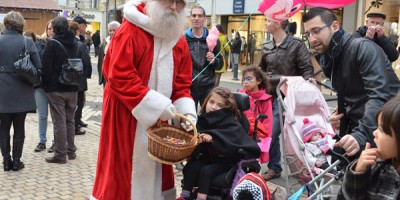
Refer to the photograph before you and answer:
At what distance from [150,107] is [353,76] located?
4.89 feet

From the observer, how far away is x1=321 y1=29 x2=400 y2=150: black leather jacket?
2.94 m

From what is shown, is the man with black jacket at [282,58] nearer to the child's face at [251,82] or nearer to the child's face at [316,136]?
the child's face at [251,82]

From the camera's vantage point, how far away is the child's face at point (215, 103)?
4.12 m

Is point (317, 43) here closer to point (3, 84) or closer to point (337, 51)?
point (337, 51)

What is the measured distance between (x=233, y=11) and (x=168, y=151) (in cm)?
2153

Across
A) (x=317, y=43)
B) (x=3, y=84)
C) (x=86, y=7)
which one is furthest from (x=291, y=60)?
(x=86, y=7)

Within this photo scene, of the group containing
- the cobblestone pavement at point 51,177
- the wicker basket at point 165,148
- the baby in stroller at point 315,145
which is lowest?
the cobblestone pavement at point 51,177

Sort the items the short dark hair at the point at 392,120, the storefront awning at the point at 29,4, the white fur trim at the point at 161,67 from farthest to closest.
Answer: the storefront awning at the point at 29,4 → the white fur trim at the point at 161,67 → the short dark hair at the point at 392,120

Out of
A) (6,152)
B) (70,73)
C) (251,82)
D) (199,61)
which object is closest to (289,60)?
(251,82)

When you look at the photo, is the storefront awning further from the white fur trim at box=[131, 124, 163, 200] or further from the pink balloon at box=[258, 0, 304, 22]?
Result: the white fur trim at box=[131, 124, 163, 200]

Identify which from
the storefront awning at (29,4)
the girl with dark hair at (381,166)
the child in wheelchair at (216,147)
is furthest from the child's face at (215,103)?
the storefront awning at (29,4)

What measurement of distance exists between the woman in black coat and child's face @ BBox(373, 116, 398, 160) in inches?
181

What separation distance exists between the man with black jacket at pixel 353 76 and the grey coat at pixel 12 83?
3.79 m

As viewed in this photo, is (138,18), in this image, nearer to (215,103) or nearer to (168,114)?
(168,114)
